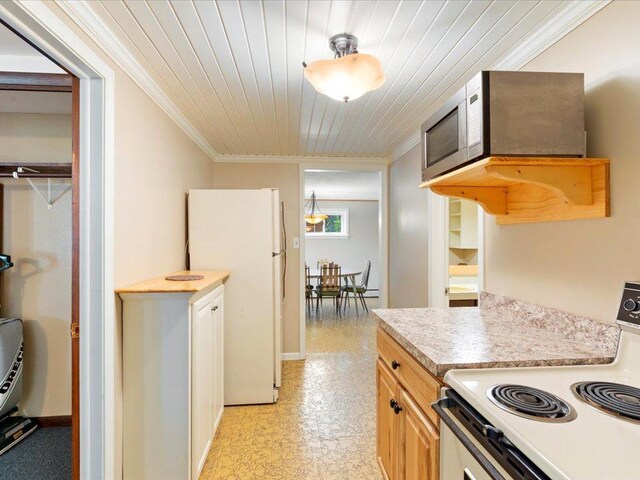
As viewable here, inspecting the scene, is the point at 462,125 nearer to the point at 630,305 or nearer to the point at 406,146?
the point at 630,305

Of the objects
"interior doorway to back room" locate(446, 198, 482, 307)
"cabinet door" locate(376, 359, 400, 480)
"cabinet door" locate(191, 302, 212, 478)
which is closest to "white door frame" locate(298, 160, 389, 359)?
"interior doorway to back room" locate(446, 198, 482, 307)

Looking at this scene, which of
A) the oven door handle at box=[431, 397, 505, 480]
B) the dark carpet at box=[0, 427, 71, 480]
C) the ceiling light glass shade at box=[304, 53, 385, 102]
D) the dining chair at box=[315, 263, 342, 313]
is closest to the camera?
the oven door handle at box=[431, 397, 505, 480]

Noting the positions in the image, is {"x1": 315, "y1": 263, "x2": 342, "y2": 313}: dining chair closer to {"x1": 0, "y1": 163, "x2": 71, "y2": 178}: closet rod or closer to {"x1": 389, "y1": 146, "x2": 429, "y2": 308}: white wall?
{"x1": 389, "y1": 146, "x2": 429, "y2": 308}: white wall

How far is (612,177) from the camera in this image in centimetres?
119

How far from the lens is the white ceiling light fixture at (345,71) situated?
54.2 inches

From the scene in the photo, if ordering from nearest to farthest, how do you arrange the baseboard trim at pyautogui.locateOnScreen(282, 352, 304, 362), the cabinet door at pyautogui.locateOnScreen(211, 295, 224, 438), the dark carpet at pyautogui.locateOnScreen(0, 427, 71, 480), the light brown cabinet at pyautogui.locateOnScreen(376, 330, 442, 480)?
the light brown cabinet at pyautogui.locateOnScreen(376, 330, 442, 480), the dark carpet at pyautogui.locateOnScreen(0, 427, 71, 480), the cabinet door at pyautogui.locateOnScreen(211, 295, 224, 438), the baseboard trim at pyautogui.locateOnScreen(282, 352, 304, 362)

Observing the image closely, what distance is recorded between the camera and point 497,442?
75 centimetres

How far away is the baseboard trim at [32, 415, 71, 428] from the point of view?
2234 mm

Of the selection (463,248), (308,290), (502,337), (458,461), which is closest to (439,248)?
(463,248)

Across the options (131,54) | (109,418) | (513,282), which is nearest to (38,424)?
(109,418)

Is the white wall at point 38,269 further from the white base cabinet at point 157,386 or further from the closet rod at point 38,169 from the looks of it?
the white base cabinet at point 157,386

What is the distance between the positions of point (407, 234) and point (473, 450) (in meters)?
2.59

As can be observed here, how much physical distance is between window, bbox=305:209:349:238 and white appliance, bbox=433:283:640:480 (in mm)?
6497

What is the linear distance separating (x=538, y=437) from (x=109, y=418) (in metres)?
1.72
